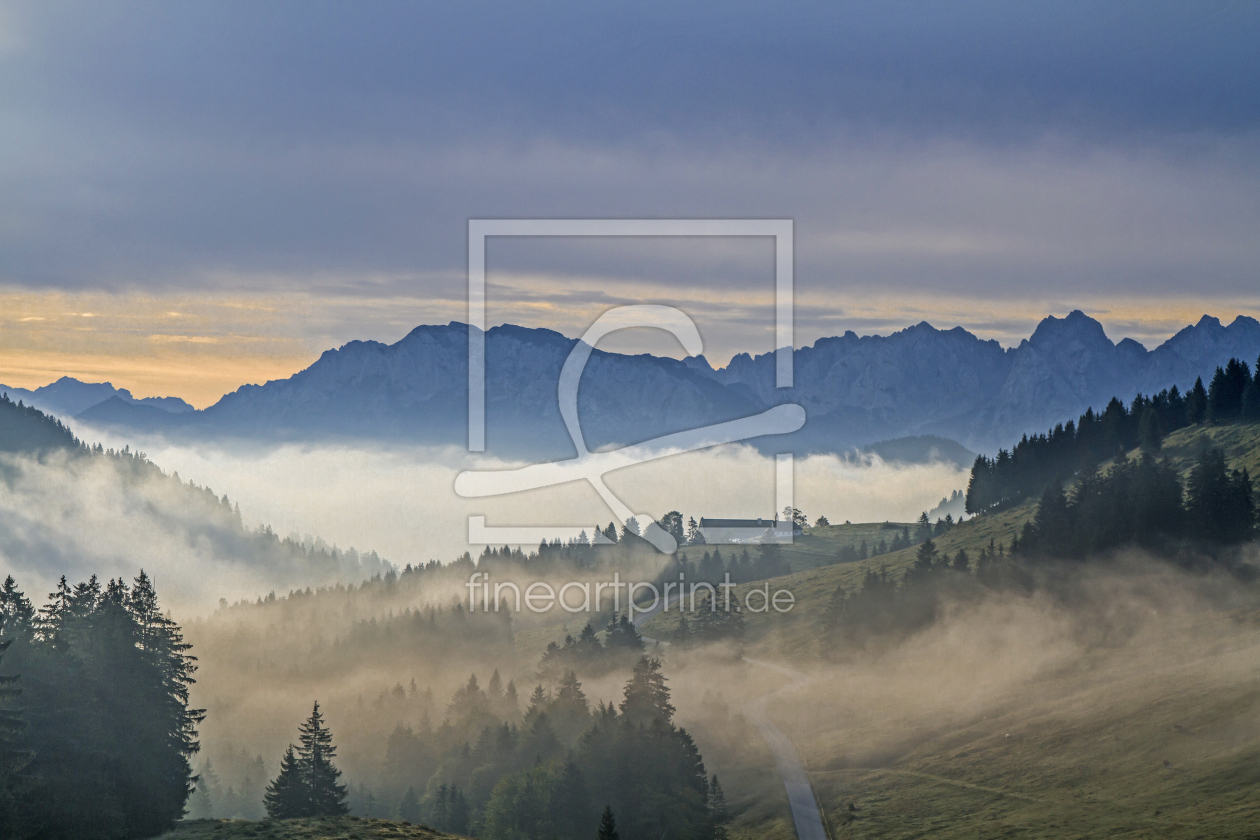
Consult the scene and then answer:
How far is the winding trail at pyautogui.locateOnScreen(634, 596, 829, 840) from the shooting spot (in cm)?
9973

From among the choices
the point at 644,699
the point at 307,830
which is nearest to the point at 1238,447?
the point at 644,699

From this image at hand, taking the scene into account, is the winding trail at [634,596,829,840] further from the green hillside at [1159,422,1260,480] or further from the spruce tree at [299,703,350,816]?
the green hillside at [1159,422,1260,480]

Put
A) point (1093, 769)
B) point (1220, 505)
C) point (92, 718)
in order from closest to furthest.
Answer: point (92, 718) → point (1093, 769) → point (1220, 505)

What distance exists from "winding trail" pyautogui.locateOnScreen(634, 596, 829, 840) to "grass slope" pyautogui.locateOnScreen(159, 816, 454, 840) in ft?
146

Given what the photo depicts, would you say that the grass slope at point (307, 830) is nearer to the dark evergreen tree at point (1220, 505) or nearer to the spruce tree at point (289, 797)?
the spruce tree at point (289, 797)

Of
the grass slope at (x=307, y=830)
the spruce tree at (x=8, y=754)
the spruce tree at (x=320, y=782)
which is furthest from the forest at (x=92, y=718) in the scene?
the spruce tree at (x=320, y=782)

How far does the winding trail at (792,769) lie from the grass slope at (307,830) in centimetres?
4452

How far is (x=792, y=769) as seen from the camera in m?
122

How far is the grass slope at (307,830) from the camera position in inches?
2435

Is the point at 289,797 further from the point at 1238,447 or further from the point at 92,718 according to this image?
the point at 1238,447

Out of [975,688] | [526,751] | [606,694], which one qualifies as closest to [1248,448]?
[975,688]

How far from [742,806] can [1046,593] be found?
308ft

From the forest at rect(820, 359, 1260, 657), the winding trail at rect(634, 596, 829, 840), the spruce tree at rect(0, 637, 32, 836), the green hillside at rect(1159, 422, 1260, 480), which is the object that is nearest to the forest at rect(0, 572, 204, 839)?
the spruce tree at rect(0, 637, 32, 836)

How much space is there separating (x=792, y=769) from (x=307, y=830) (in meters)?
73.2
